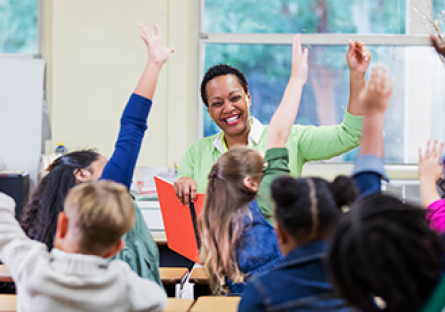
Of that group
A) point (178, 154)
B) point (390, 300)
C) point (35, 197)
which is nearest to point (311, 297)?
point (390, 300)

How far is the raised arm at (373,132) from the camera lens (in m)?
0.74

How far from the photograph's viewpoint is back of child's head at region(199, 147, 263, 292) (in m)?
1.17

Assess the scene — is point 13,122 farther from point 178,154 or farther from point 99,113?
point 178,154

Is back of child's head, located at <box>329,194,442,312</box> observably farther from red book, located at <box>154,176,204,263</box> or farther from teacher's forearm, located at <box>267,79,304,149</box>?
red book, located at <box>154,176,204,263</box>

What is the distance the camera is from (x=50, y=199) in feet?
4.27

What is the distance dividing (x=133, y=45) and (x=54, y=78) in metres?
0.76

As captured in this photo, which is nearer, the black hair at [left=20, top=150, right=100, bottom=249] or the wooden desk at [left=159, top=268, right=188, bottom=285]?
the black hair at [left=20, top=150, right=100, bottom=249]

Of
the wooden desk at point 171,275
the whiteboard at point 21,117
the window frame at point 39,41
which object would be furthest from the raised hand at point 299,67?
the window frame at point 39,41

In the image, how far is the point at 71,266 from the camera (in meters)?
0.87

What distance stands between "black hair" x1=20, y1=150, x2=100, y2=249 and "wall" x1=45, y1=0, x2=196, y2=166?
234 centimetres

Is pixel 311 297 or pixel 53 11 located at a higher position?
pixel 53 11

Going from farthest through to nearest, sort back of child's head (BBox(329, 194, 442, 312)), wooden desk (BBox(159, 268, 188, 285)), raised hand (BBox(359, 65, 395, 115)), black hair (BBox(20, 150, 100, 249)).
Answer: wooden desk (BBox(159, 268, 188, 285))
black hair (BBox(20, 150, 100, 249))
raised hand (BBox(359, 65, 395, 115))
back of child's head (BBox(329, 194, 442, 312))

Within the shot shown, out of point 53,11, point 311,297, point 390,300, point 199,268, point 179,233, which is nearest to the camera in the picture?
point 390,300

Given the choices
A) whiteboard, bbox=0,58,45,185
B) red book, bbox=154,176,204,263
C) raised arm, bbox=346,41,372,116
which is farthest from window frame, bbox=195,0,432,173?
raised arm, bbox=346,41,372,116
